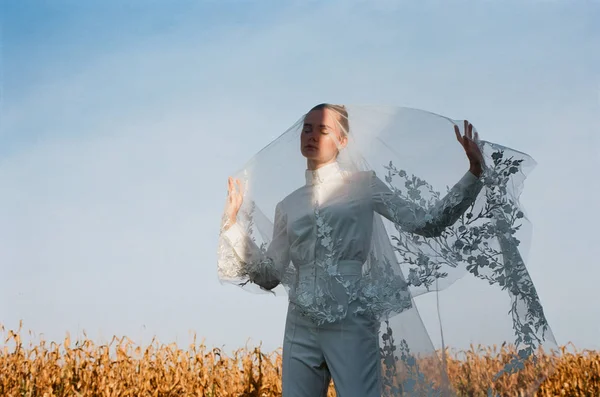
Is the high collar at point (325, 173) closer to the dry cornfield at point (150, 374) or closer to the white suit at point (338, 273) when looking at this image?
the white suit at point (338, 273)

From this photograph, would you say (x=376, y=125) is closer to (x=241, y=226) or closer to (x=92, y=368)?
(x=241, y=226)

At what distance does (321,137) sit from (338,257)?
0.53m

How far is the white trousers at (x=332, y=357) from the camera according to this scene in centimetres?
232

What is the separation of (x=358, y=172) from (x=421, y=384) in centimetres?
88

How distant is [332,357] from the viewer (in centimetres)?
234

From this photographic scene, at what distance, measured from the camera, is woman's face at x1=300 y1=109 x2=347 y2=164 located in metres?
2.64

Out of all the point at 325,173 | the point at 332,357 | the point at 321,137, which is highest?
the point at 321,137

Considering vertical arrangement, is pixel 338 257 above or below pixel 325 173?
below

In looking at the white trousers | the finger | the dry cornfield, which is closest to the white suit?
the white trousers

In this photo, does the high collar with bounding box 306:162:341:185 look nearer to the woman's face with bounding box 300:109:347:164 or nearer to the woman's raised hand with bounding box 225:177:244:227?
the woman's face with bounding box 300:109:347:164

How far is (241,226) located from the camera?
2793 mm

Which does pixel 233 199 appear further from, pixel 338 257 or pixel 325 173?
pixel 338 257

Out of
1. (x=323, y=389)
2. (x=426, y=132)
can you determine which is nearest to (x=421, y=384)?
(x=323, y=389)

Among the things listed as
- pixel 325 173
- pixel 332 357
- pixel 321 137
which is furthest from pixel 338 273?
pixel 321 137
